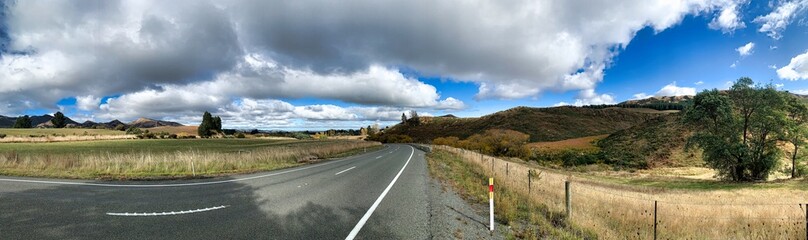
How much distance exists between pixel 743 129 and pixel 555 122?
327ft

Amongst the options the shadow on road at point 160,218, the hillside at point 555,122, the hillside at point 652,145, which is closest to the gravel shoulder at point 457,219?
the shadow on road at point 160,218

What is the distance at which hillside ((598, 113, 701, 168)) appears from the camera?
163 ft

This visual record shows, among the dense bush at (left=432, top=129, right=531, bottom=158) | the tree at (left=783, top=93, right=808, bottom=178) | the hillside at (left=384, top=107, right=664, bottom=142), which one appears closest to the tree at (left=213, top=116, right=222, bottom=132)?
the hillside at (left=384, top=107, right=664, bottom=142)

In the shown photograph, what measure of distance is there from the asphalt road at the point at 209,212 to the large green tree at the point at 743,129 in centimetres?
3238

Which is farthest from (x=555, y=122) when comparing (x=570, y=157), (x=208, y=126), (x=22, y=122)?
(x=22, y=122)

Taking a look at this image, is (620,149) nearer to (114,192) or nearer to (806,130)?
(806,130)

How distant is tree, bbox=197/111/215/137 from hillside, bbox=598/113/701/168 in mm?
116220

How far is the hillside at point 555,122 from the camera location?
115469 millimetres

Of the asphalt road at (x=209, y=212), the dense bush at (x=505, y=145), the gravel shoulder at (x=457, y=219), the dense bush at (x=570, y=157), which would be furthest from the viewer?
the dense bush at (x=505, y=145)

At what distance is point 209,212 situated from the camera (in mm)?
7645

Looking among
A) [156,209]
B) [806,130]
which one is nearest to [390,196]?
[156,209]

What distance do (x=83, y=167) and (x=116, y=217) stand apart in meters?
15.9

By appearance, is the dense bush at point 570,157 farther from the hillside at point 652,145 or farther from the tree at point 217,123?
the tree at point 217,123

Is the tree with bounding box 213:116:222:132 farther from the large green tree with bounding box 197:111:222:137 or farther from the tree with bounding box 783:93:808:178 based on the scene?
the tree with bounding box 783:93:808:178
